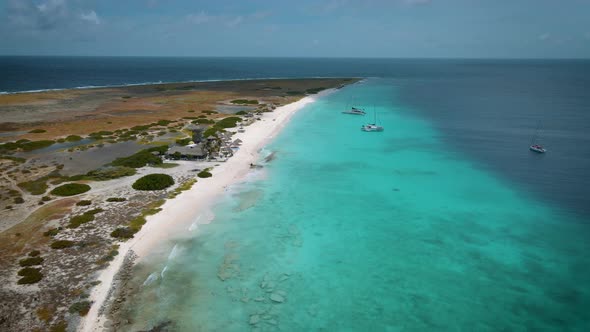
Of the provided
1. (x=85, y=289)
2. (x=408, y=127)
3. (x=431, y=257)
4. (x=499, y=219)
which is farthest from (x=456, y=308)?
(x=408, y=127)

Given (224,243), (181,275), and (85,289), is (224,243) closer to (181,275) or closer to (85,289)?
(181,275)

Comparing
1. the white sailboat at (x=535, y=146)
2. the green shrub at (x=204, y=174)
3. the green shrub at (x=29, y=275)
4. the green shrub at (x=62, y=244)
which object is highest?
the white sailboat at (x=535, y=146)

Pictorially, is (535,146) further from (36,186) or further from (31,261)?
(36,186)

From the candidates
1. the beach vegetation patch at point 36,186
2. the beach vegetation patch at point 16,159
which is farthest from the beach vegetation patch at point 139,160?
the beach vegetation patch at point 16,159

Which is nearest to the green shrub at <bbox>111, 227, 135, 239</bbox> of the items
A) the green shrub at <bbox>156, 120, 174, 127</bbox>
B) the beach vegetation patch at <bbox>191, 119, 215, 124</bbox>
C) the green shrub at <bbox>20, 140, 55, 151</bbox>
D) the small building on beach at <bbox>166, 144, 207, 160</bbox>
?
the small building on beach at <bbox>166, 144, 207, 160</bbox>

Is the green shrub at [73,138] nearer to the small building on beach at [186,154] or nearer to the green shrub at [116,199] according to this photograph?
the small building on beach at [186,154]

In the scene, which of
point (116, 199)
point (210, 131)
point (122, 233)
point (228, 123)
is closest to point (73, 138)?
point (210, 131)

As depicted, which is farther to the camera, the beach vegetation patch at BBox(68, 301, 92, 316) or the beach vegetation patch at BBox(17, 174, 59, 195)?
the beach vegetation patch at BBox(17, 174, 59, 195)

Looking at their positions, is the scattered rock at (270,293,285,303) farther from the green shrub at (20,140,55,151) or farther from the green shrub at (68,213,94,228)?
the green shrub at (20,140,55,151)
